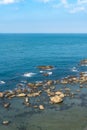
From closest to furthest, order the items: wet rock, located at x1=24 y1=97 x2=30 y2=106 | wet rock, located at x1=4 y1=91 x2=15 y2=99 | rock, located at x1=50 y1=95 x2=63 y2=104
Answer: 1. wet rock, located at x1=24 y1=97 x2=30 y2=106
2. rock, located at x1=50 y1=95 x2=63 y2=104
3. wet rock, located at x1=4 y1=91 x2=15 y2=99

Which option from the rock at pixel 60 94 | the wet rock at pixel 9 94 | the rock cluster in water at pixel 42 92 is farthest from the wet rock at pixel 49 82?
the wet rock at pixel 9 94

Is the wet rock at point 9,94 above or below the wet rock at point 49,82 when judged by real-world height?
below

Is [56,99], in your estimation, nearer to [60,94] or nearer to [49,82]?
[60,94]

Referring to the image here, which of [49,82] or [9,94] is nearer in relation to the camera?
[9,94]

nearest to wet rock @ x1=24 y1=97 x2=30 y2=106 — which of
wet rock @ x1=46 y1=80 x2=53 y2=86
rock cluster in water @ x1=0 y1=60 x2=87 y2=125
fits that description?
rock cluster in water @ x1=0 y1=60 x2=87 y2=125

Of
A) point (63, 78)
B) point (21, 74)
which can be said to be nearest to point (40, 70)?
point (21, 74)

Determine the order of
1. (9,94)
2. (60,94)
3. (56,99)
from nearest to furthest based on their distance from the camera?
1. (56,99)
2. (9,94)
3. (60,94)

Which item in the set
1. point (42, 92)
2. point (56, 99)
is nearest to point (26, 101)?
point (56, 99)

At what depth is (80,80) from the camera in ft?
264

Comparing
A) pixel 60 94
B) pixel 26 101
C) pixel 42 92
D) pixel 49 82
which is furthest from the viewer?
pixel 49 82

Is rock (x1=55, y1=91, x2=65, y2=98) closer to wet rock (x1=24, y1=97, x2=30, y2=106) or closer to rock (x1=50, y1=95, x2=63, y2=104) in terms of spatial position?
rock (x1=50, y1=95, x2=63, y2=104)

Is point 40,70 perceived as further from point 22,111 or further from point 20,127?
point 20,127

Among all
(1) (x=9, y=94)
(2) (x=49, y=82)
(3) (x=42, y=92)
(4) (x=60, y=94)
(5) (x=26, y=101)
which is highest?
(2) (x=49, y=82)

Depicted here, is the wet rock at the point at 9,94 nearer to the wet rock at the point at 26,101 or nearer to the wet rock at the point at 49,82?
the wet rock at the point at 26,101
